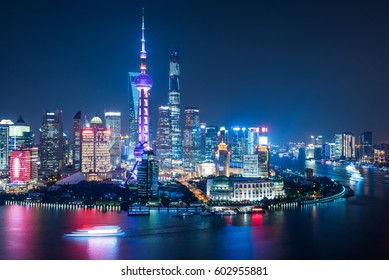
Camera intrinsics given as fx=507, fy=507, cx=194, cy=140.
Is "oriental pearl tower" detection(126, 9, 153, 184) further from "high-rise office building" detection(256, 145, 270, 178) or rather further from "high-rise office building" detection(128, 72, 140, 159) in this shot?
"high-rise office building" detection(128, 72, 140, 159)

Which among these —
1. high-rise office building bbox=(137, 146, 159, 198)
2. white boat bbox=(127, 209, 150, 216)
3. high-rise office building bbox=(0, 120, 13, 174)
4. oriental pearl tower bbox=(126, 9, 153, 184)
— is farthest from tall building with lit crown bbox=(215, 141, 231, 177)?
white boat bbox=(127, 209, 150, 216)

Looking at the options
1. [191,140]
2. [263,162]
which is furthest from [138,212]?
[191,140]

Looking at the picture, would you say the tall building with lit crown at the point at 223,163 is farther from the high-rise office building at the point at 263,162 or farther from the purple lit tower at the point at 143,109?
the purple lit tower at the point at 143,109

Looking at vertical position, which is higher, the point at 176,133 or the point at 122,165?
the point at 176,133
